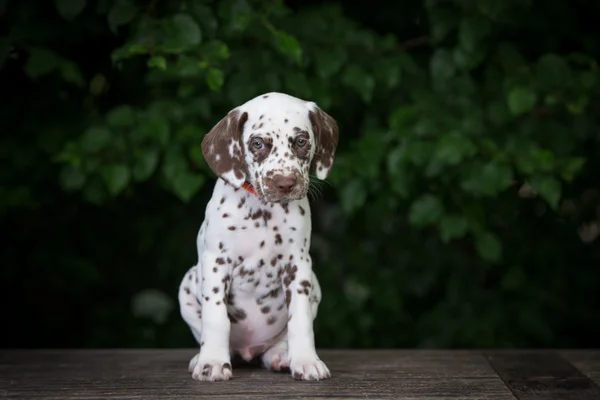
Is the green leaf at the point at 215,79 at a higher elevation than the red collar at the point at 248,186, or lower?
higher

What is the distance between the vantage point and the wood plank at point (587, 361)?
322 cm

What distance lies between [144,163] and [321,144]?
4.13 feet

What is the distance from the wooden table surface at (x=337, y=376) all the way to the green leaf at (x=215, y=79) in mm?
1132

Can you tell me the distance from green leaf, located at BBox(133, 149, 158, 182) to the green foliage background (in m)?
0.01

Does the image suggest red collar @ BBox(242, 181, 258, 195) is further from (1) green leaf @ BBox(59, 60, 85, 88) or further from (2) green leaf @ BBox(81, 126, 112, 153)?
(1) green leaf @ BBox(59, 60, 85, 88)

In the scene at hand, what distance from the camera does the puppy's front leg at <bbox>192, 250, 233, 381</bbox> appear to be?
290 centimetres

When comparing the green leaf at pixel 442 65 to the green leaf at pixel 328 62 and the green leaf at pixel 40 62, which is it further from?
the green leaf at pixel 40 62

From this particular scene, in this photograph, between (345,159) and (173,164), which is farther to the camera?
(345,159)

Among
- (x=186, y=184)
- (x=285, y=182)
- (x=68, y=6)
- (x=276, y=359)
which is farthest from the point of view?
(x=186, y=184)

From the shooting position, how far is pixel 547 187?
13.1 feet

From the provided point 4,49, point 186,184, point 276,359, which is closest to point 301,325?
point 276,359

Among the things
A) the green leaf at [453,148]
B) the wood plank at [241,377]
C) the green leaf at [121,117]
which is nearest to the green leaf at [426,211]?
the green leaf at [453,148]

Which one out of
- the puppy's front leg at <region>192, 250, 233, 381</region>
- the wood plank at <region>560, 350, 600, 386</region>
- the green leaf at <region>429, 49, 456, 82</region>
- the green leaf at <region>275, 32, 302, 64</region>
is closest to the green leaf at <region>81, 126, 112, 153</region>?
the green leaf at <region>275, 32, 302, 64</region>

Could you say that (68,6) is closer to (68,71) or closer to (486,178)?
(68,71)
